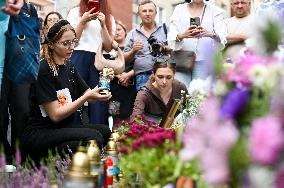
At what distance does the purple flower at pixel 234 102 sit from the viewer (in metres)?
1.14

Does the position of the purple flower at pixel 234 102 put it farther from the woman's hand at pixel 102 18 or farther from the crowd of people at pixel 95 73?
the woman's hand at pixel 102 18

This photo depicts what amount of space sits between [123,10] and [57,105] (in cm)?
1662

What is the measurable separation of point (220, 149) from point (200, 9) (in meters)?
4.21

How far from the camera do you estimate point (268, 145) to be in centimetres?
99

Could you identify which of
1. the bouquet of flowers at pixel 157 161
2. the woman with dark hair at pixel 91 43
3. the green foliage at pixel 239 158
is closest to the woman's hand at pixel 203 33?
the woman with dark hair at pixel 91 43

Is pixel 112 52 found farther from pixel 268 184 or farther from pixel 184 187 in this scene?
pixel 268 184

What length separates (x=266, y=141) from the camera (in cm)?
100

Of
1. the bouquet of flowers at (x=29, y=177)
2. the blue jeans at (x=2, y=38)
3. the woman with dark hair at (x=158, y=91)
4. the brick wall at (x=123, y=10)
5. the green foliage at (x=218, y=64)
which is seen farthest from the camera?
the brick wall at (x=123, y=10)

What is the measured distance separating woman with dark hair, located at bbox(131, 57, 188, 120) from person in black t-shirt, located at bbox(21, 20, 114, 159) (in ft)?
3.15

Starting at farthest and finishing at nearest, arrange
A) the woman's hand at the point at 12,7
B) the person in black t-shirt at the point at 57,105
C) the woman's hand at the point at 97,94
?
the woman's hand at the point at 97,94, the person in black t-shirt at the point at 57,105, the woman's hand at the point at 12,7

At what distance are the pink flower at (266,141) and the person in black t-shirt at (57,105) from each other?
2701 millimetres

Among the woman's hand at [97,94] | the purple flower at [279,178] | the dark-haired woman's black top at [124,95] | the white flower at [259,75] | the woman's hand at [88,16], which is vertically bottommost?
the dark-haired woman's black top at [124,95]

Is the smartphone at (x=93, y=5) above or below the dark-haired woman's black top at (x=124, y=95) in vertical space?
above

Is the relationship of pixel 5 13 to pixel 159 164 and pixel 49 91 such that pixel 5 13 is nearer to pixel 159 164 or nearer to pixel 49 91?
pixel 49 91
